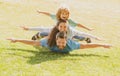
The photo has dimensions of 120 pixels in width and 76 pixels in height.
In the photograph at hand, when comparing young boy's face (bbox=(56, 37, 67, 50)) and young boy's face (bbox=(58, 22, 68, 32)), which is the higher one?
young boy's face (bbox=(58, 22, 68, 32))

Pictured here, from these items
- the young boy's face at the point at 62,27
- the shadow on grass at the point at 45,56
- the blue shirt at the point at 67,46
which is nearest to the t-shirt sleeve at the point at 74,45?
the blue shirt at the point at 67,46

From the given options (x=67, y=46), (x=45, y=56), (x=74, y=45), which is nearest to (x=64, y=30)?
(x=67, y=46)

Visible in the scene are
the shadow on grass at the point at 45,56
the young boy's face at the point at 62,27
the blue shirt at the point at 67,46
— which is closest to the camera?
the shadow on grass at the point at 45,56

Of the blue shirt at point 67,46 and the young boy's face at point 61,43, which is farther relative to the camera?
the blue shirt at point 67,46

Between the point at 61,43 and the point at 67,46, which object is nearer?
the point at 61,43

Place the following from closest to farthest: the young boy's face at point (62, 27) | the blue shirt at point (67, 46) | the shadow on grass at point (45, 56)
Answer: the shadow on grass at point (45, 56)
the young boy's face at point (62, 27)
the blue shirt at point (67, 46)

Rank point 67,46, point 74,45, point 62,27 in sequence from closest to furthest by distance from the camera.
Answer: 1. point 62,27
2. point 67,46
3. point 74,45

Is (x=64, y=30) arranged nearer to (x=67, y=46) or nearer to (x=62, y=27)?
(x=62, y=27)

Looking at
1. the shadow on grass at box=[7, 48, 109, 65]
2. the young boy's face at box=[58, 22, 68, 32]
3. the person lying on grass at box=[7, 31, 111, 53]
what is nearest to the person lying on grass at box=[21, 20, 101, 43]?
the young boy's face at box=[58, 22, 68, 32]

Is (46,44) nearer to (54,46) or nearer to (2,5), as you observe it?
(54,46)

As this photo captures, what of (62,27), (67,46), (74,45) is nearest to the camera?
(62,27)

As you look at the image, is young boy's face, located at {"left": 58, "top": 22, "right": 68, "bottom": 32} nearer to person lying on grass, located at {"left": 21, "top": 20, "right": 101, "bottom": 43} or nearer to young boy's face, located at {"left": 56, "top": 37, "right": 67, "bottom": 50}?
person lying on grass, located at {"left": 21, "top": 20, "right": 101, "bottom": 43}

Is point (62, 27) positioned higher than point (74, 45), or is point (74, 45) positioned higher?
point (62, 27)

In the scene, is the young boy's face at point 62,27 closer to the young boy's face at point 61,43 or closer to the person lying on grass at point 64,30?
the person lying on grass at point 64,30
